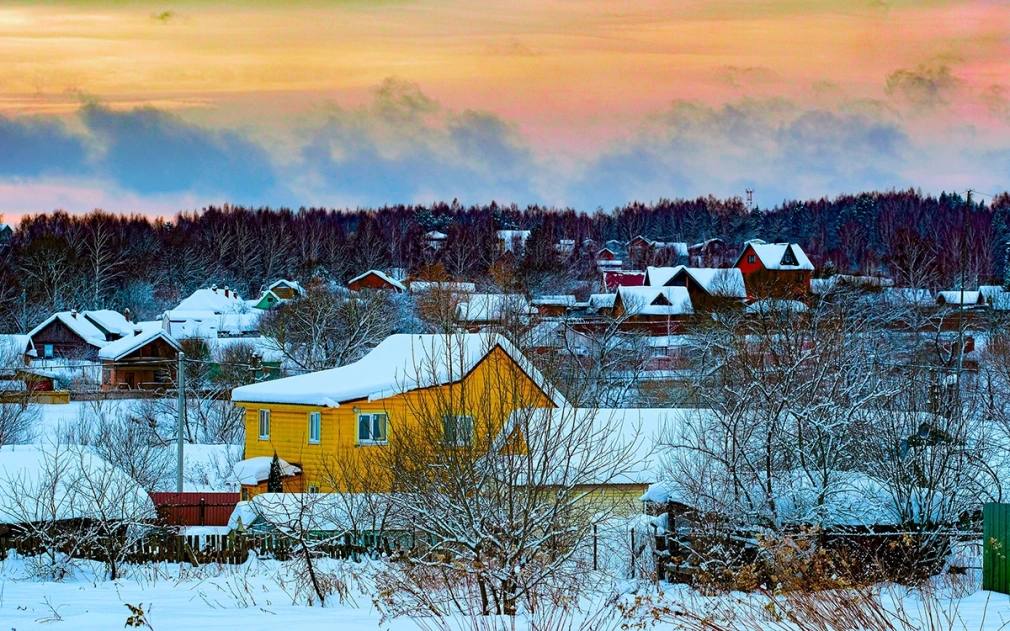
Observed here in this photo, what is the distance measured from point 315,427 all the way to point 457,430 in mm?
15889

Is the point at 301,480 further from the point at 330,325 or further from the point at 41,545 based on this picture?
the point at 330,325

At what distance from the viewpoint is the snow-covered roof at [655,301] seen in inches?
2761

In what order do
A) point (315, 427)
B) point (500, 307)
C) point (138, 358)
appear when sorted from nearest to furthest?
point (500, 307)
point (315, 427)
point (138, 358)

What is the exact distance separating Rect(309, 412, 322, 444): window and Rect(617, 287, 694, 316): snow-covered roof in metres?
42.3

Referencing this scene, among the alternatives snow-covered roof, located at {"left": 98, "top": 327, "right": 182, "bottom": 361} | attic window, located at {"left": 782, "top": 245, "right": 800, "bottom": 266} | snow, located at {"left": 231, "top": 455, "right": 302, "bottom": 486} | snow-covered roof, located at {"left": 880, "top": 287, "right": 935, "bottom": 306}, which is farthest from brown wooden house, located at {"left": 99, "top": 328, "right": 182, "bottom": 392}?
attic window, located at {"left": 782, "top": 245, "right": 800, "bottom": 266}

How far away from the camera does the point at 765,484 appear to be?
1683 cm

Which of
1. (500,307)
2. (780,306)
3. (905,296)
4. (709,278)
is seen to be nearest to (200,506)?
(500,307)

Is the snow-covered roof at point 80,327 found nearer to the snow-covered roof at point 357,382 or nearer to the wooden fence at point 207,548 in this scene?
the snow-covered roof at point 357,382

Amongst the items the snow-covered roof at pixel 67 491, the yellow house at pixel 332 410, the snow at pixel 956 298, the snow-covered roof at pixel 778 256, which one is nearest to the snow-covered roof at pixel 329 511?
the snow-covered roof at pixel 67 491

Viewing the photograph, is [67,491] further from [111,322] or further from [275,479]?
[111,322]

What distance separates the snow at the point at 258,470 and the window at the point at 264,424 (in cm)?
124

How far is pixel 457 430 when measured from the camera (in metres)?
13.0

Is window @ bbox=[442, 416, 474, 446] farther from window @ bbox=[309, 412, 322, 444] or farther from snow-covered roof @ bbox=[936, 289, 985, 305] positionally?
snow-covered roof @ bbox=[936, 289, 985, 305]

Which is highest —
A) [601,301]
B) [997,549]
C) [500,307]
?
[601,301]
